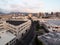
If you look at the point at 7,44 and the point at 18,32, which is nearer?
the point at 7,44

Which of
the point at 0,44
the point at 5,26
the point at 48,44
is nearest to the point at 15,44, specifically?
the point at 0,44

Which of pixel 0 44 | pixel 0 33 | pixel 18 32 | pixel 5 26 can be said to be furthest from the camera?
pixel 5 26

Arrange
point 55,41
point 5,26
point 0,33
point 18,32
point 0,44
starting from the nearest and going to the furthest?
point 0,44, point 55,41, point 0,33, point 18,32, point 5,26

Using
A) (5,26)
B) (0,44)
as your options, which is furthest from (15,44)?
(5,26)

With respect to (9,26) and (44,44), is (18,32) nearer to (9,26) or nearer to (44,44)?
(9,26)

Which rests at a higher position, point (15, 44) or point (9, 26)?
point (9, 26)

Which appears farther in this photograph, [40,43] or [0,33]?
A: [0,33]

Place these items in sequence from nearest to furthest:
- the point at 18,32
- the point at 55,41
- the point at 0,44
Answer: the point at 0,44 < the point at 55,41 < the point at 18,32

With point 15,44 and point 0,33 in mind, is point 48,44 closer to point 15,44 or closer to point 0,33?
point 15,44

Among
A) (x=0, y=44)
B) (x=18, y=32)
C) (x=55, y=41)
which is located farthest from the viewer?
(x=18, y=32)
